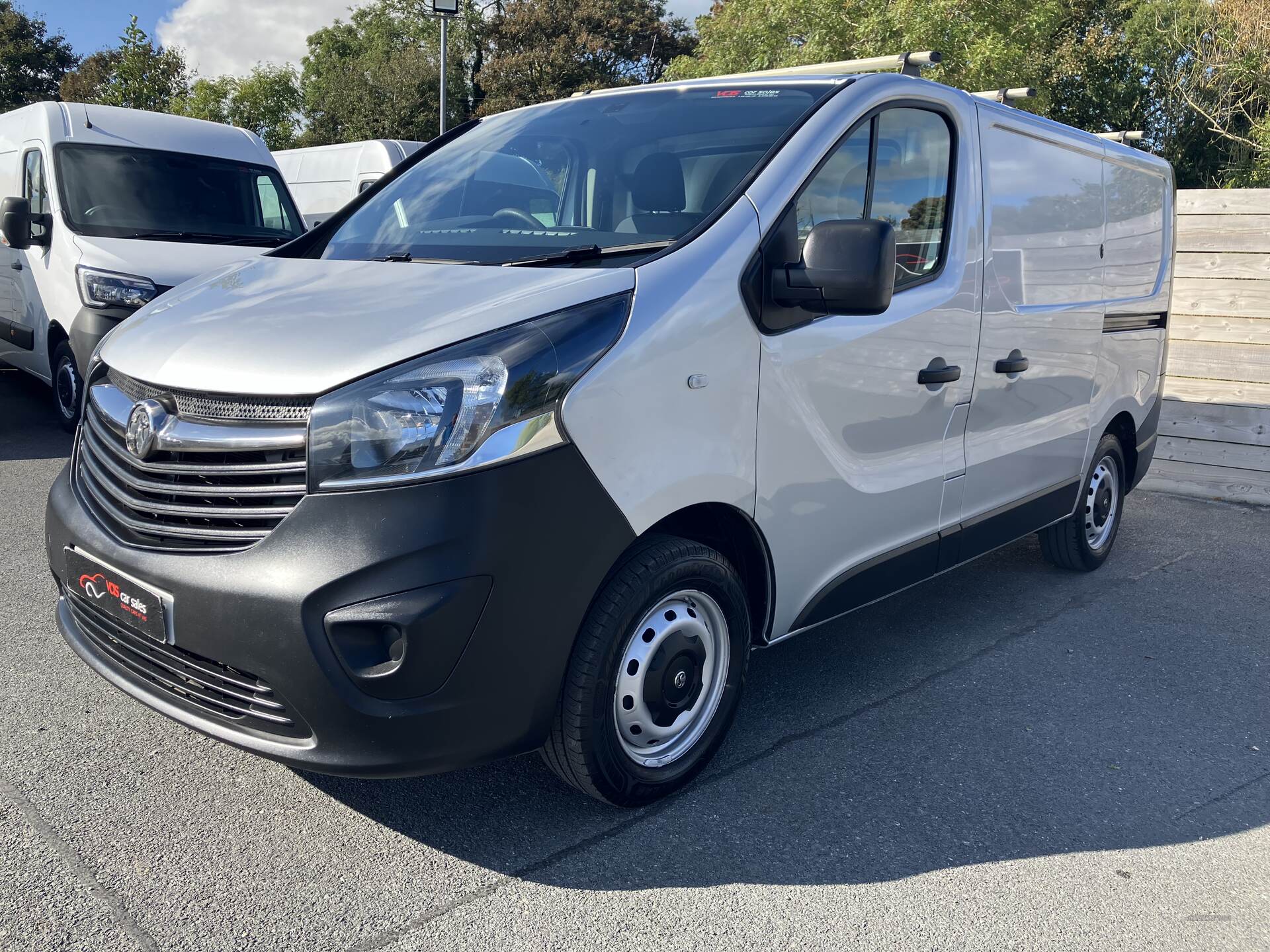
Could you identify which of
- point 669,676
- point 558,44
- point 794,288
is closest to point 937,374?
point 794,288

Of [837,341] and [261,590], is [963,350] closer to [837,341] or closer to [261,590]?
[837,341]

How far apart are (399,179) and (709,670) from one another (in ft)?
6.87

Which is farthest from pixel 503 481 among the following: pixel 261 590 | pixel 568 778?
pixel 568 778

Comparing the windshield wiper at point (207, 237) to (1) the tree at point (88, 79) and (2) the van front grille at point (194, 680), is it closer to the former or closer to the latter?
(2) the van front grille at point (194, 680)

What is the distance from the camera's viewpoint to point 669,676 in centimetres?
281

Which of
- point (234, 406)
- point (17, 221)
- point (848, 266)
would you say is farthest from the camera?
point (17, 221)

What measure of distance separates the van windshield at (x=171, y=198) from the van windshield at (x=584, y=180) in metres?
4.21

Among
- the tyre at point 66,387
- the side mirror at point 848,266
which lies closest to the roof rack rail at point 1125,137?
the side mirror at point 848,266

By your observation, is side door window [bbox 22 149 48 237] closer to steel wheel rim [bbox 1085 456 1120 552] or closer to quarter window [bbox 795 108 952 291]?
quarter window [bbox 795 108 952 291]

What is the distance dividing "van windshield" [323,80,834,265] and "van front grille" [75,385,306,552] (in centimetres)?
90

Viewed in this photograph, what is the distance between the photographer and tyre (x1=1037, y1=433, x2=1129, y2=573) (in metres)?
5.16

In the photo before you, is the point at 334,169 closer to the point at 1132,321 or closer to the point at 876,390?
the point at 1132,321

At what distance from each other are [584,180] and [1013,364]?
173 centimetres

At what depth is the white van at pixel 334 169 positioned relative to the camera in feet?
38.1
